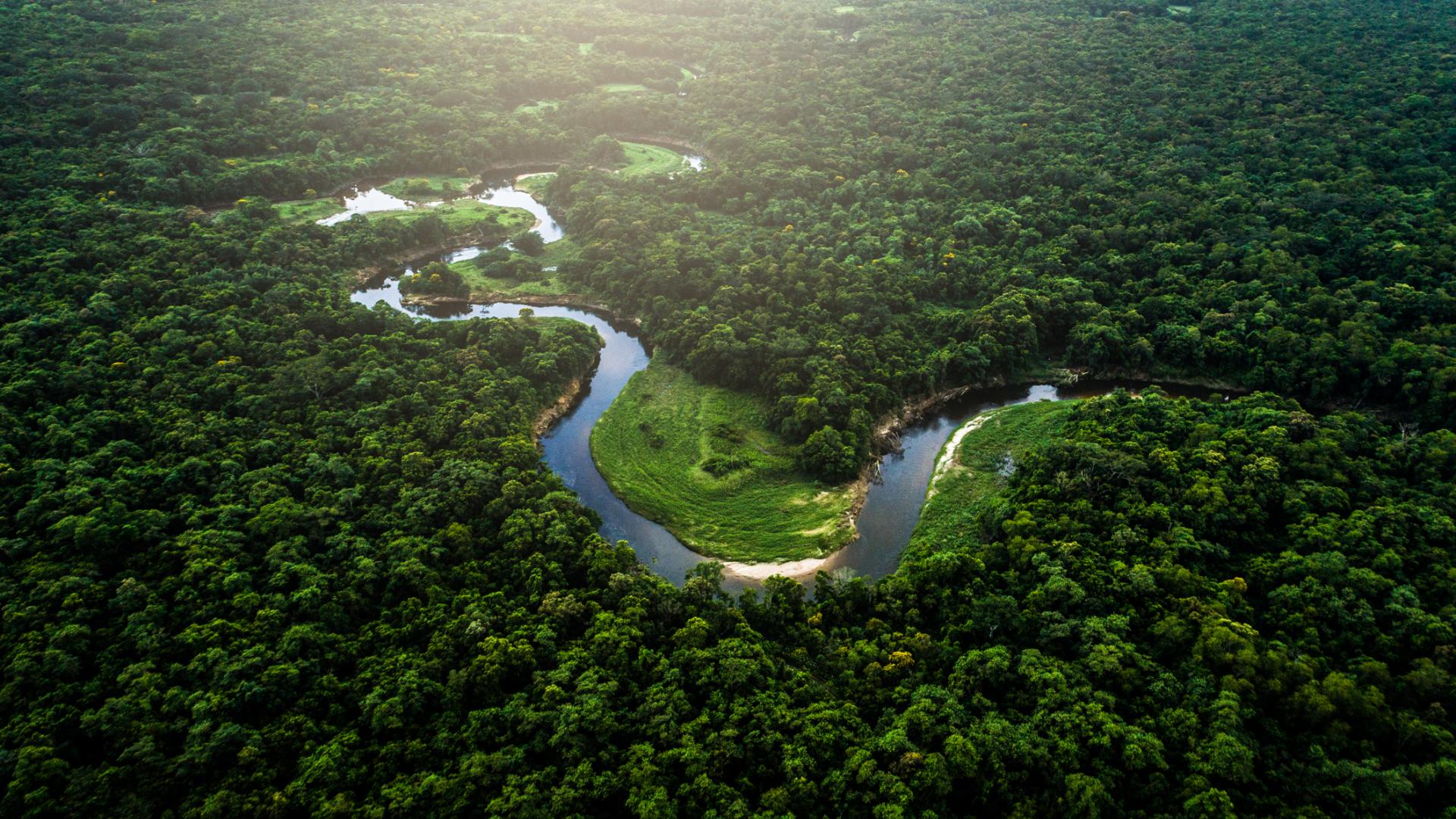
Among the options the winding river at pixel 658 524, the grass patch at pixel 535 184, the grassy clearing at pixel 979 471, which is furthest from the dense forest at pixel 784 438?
the grass patch at pixel 535 184

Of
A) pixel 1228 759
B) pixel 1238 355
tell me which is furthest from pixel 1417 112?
pixel 1228 759

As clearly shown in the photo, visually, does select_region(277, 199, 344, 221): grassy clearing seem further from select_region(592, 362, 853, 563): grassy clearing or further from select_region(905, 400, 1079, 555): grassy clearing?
select_region(905, 400, 1079, 555): grassy clearing

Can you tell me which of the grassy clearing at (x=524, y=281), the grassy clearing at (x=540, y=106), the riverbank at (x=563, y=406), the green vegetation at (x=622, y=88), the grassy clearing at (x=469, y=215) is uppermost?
the green vegetation at (x=622, y=88)

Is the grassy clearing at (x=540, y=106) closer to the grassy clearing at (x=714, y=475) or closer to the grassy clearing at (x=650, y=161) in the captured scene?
the grassy clearing at (x=650, y=161)

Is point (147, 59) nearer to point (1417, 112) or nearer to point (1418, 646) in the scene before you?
point (1418, 646)

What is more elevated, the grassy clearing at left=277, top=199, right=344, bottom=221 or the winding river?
the grassy clearing at left=277, top=199, right=344, bottom=221

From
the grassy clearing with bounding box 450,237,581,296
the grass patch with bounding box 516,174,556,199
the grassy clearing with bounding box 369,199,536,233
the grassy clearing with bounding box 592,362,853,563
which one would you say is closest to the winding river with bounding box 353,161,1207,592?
the grassy clearing with bounding box 592,362,853,563
